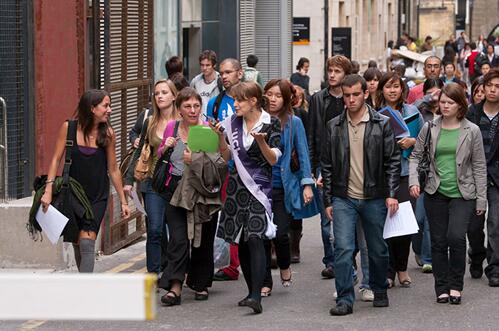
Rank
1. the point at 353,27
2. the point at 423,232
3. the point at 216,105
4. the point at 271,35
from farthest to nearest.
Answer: the point at 353,27 → the point at 271,35 → the point at 423,232 → the point at 216,105

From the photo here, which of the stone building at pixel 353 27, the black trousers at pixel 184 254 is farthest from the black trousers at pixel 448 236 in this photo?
the stone building at pixel 353 27

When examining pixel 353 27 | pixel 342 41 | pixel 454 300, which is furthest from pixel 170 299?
pixel 353 27

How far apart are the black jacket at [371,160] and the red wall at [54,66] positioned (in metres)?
3.35

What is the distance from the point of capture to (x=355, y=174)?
30.5ft

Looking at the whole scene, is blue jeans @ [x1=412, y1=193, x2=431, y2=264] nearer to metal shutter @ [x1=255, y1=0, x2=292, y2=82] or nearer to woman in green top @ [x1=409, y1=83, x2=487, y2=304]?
woman in green top @ [x1=409, y1=83, x2=487, y2=304]

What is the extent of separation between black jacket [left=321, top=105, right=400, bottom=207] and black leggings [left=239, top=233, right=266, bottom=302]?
638 millimetres

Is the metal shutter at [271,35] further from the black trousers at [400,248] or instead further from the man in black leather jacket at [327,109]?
the black trousers at [400,248]

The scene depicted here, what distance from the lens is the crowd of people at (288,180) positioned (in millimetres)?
9258

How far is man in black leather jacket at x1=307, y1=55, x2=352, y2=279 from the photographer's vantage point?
35.3 ft

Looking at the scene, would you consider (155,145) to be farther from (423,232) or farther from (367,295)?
(423,232)

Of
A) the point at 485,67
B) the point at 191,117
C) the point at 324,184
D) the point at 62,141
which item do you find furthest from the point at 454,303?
the point at 485,67

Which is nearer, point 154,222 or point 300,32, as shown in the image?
point 154,222

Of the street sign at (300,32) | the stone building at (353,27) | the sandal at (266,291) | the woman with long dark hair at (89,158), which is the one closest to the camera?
the woman with long dark hair at (89,158)

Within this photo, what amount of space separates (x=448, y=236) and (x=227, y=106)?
2463 millimetres
